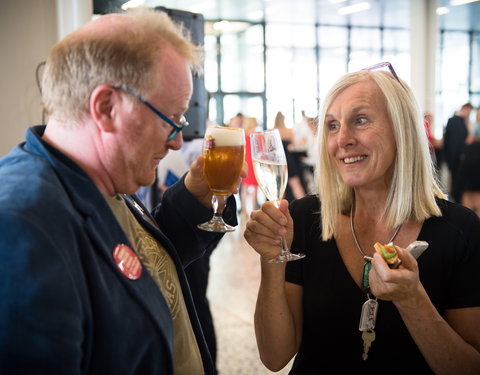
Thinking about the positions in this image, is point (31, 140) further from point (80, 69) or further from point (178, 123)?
point (178, 123)

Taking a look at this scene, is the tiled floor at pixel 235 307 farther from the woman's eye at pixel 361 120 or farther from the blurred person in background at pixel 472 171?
the blurred person in background at pixel 472 171

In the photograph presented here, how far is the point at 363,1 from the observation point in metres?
12.2

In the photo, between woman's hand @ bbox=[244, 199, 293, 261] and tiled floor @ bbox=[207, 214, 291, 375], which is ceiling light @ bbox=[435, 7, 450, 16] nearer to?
tiled floor @ bbox=[207, 214, 291, 375]

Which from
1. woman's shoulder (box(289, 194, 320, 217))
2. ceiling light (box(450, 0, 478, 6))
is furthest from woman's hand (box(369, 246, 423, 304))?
ceiling light (box(450, 0, 478, 6))

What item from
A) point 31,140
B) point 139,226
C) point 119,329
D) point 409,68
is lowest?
point 119,329

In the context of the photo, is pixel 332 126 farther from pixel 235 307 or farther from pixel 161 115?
pixel 235 307

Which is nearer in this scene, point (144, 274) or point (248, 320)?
point (144, 274)

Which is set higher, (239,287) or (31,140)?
(31,140)

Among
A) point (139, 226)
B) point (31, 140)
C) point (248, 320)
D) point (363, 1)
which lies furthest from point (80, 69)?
point (363, 1)

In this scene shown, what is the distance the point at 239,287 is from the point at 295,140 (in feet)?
16.1

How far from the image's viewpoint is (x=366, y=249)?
5.36 feet

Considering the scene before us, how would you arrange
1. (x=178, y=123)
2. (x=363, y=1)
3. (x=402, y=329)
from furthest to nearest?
(x=363, y=1)
(x=402, y=329)
(x=178, y=123)

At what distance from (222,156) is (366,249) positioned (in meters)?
0.62

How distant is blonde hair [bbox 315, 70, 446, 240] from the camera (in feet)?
5.29
